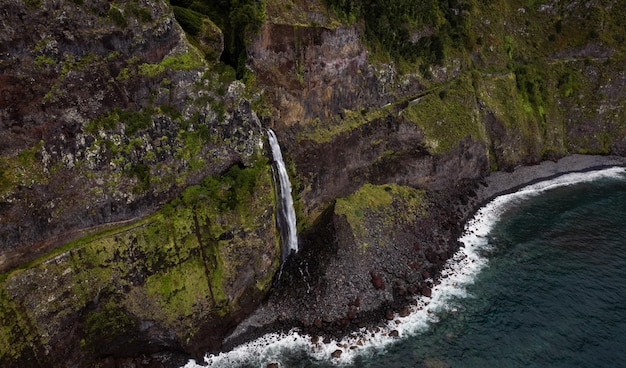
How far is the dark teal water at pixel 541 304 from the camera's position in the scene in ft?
125

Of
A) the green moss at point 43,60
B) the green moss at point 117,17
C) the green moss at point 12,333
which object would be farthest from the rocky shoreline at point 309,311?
the green moss at point 117,17

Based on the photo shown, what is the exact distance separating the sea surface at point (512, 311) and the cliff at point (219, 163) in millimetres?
2481

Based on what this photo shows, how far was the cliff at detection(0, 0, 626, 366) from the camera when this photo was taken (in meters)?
30.2

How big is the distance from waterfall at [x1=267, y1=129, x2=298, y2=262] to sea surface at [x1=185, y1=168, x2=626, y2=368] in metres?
9.11

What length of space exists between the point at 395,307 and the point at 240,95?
25817mm

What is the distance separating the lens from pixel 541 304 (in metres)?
43.3

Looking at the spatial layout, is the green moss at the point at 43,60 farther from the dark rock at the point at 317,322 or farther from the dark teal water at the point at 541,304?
the dark teal water at the point at 541,304

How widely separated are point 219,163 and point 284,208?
899 centimetres

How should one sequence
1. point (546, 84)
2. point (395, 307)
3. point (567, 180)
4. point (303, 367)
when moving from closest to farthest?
1. point (303, 367)
2. point (395, 307)
3. point (567, 180)
4. point (546, 84)

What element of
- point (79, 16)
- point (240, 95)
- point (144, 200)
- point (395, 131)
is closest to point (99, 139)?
point (144, 200)

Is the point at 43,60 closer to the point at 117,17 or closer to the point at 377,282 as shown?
the point at 117,17

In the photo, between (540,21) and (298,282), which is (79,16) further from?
(540,21)

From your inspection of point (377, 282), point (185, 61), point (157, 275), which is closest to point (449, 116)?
point (377, 282)

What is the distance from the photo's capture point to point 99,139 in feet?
107
